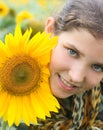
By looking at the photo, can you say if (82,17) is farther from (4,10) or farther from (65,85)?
(4,10)

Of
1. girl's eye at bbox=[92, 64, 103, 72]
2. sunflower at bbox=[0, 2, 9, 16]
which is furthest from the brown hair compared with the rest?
sunflower at bbox=[0, 2, 9, 16]

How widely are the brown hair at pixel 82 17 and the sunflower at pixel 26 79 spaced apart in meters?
0.17

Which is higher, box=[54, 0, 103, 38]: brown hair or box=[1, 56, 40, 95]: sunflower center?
box=[54, 0, 103, 38]: brown hair

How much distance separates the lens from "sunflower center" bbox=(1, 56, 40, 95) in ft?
6.11

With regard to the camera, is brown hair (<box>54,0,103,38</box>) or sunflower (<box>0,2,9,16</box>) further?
sunflower (<box>0,2,9,16</box>)

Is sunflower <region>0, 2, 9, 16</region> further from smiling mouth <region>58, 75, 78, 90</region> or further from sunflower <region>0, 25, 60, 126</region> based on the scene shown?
sunflower <region>0, 25, 60, 126</region>

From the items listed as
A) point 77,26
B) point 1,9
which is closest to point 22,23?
point 1,9

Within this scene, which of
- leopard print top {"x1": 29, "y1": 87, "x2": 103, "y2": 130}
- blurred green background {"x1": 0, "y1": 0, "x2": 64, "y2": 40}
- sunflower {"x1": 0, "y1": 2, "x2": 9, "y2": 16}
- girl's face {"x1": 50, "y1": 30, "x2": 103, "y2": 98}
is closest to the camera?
girl's face {"x1": 50, "y1": 30, "x2": 103, "y2": 98}

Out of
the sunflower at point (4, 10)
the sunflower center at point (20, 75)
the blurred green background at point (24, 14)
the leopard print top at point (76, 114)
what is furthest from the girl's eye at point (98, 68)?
the sunflower at point (4, 10)

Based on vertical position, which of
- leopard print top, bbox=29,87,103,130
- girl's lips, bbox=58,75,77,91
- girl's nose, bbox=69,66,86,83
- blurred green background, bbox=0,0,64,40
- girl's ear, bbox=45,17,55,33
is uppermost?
blurred green background, bbox=0,0,64,40

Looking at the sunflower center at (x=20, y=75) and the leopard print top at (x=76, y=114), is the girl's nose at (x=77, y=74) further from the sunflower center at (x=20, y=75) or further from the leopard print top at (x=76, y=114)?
the leopard print top at (x=76, y=114)

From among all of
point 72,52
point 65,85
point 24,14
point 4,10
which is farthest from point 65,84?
point 4,10

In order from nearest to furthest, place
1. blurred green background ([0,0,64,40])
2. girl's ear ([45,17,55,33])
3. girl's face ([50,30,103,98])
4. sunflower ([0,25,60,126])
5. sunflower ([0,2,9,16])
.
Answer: sunflower ([0,25,60,126])
girl's face ([50,30,103,98])
girl's ear ([45,17,55,33])
blurred green background ([0,0,64,40])
sunflower ([0,2,9,16])

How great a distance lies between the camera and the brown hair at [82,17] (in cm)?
198
